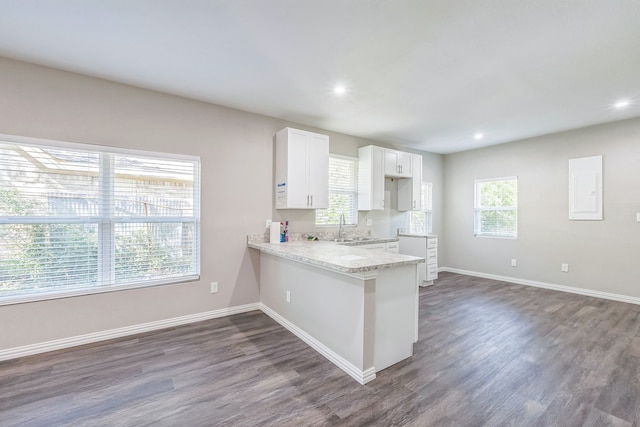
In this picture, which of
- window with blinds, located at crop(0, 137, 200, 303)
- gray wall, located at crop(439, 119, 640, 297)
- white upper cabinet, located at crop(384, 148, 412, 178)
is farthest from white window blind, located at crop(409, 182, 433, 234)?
window with blinds, located at crop(0, 137, 200, 303)

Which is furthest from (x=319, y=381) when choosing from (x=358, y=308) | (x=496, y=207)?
(x=496, y=207)

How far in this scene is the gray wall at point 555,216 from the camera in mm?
4156

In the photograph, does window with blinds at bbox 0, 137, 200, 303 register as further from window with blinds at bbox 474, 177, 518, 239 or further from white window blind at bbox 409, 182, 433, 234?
window with blinds at bbox 474, 177, 518, 239

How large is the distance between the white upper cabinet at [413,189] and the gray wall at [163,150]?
212 cm

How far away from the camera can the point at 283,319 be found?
3.31m

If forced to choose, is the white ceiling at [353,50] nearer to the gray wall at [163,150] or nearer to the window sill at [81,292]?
the gray wall at [163,150]

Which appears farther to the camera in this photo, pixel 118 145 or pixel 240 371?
pixel 118 145

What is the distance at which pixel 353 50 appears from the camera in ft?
7.81

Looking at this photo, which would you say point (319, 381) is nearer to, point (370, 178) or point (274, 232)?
point (274, 232)

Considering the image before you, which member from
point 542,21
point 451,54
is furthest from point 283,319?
point 542,21

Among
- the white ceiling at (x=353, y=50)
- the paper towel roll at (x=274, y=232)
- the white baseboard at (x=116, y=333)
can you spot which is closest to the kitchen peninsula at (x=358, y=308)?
the paper towel roll at (x=274, y=232)

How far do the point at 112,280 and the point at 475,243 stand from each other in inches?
241

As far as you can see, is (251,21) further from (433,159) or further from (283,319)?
(433,159)

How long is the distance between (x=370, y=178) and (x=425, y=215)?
216 centimetres
